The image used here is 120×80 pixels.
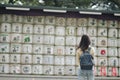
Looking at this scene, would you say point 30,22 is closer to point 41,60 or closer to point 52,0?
point 41,60

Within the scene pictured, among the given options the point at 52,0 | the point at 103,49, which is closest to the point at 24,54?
the point at 103,49

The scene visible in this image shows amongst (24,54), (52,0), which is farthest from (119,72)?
(52,0)

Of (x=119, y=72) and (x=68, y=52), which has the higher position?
(x=68, y=52)

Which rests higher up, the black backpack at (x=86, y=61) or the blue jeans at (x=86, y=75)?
the black backpack at (x=86, y=61)

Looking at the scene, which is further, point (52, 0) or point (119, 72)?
point (52, 0)

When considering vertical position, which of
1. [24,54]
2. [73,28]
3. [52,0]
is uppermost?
[52,0]

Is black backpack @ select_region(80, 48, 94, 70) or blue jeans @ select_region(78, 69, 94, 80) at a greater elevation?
black backpack @ select_region(80, 48, 94, 70)

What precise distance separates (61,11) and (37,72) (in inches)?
101

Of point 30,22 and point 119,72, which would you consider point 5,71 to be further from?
point 119,72

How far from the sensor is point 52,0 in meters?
21.2

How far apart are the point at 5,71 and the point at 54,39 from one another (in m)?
2.27

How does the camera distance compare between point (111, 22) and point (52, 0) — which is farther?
point (52, 0)

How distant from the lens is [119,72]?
44.5ft

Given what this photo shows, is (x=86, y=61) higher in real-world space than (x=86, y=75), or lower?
higher
